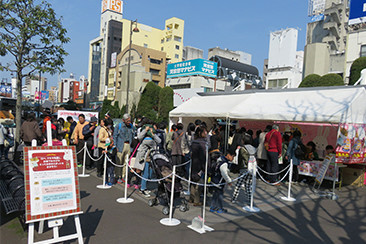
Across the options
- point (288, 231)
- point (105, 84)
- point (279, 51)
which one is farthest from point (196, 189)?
point (105, 84)

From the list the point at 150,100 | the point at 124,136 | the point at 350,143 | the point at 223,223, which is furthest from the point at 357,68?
the point at 150,100

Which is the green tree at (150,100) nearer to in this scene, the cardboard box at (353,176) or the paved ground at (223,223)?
the cardboard box at (353,176)

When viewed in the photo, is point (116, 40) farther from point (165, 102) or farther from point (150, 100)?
point (165, 102)

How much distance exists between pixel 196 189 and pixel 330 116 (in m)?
4.64

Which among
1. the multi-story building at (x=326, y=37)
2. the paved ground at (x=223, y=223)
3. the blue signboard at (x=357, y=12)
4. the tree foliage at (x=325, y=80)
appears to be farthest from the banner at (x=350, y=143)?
the multi-story building at (x=326, y=37)

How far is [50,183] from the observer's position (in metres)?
3.49

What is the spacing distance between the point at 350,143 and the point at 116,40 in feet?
225

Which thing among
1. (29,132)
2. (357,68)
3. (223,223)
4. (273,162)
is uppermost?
(357,68)

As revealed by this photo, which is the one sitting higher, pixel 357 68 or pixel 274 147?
pixel 357 68

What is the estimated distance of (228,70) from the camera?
49.0 metres

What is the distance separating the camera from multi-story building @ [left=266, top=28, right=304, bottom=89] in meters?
41.0

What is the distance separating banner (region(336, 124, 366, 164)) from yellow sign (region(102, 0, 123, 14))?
76208mm

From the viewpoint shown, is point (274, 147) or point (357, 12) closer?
point (274, 147)

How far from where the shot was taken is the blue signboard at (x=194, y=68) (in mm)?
41281
